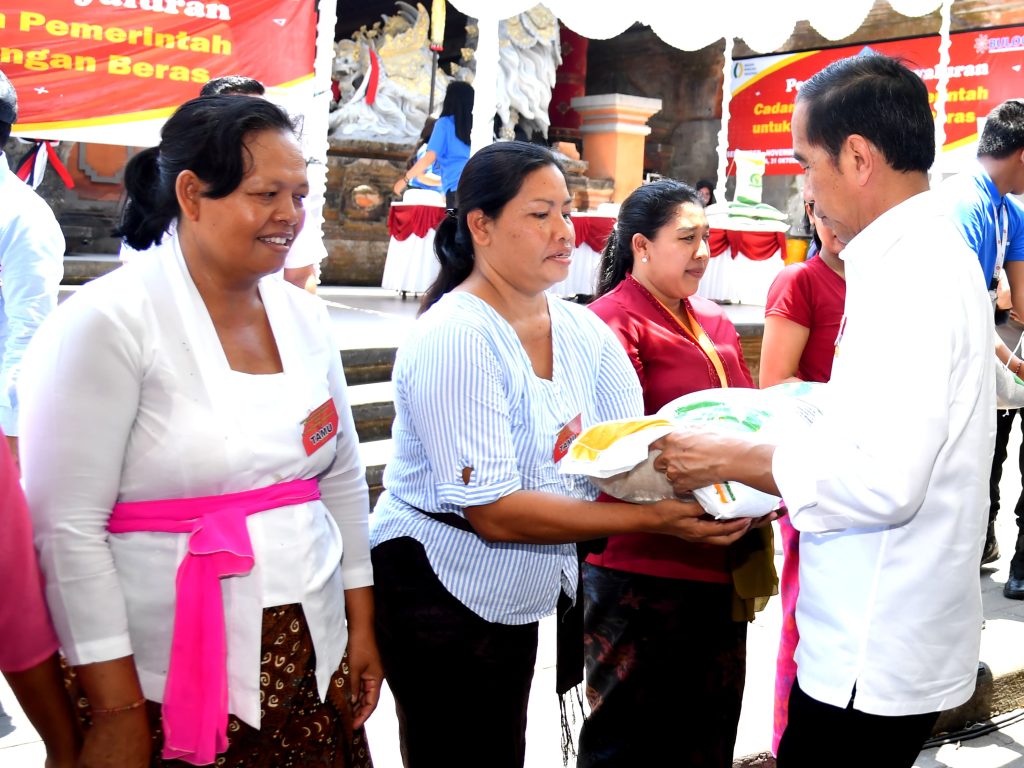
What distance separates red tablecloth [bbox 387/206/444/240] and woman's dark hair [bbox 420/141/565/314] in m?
6.36

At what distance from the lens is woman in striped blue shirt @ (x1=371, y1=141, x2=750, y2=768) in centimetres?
171

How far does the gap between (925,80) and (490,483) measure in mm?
10875

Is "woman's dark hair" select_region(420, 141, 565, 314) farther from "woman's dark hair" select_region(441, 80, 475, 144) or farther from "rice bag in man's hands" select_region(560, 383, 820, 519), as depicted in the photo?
"woman's dark hair" select_region(441, 80, 475, 144)

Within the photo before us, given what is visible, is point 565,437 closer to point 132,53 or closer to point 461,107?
point 132,53

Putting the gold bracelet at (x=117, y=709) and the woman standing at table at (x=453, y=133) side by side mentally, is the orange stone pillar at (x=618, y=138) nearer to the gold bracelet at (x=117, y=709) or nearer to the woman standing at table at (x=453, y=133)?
the woman standing at table at (x=453, y=133)

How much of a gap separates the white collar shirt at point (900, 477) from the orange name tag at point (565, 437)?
443 mm

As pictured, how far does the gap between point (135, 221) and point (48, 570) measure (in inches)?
21.8

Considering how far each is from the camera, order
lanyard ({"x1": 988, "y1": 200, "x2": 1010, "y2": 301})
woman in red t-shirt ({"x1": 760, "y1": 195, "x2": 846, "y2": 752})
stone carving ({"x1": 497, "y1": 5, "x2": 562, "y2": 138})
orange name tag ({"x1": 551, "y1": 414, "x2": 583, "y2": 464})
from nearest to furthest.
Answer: orange name tag ({"x1": 551, "y1": 414, "x2": 583, "y2": 464}), woman in red t-shirt ({"x1": 760, "y1": 195, "x2": 846, "y2": 752}), lanyard ({"x1": 988, "y1": 200, "x2": 1010, "y2": 301}), stone carving ({"x1": 497, "y1": 5, "x2": 562, "y2": 138})

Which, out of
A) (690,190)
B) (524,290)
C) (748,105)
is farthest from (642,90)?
(524,290)

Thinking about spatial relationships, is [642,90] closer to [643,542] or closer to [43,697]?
[643,542]

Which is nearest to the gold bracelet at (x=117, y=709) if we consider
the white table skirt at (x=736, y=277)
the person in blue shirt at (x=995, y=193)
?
the person in blue shirt at (x=995, y=193)

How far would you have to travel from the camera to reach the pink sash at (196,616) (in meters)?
1.47

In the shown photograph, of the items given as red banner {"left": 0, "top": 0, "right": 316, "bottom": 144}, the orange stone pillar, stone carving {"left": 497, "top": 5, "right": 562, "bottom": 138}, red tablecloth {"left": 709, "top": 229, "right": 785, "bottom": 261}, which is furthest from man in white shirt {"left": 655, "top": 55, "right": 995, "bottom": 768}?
the orange stone pillar

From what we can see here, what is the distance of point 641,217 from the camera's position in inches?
108
